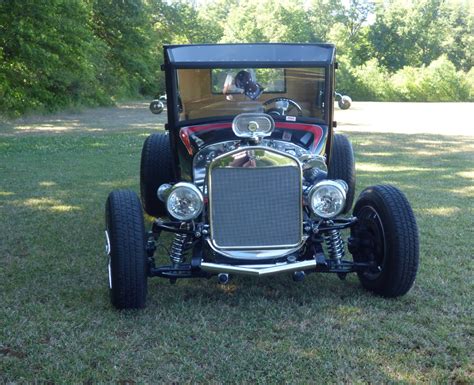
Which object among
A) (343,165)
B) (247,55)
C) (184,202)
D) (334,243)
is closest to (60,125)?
(343,165)

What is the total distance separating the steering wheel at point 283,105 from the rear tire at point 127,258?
1.89 metres

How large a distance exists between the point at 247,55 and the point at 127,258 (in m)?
2.17

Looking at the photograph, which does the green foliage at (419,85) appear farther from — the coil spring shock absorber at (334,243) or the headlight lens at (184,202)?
the headlight lens at (184,202)

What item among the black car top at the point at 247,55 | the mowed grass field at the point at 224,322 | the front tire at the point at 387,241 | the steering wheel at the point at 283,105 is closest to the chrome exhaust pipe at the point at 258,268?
the mowed grass field at the point at 224,322

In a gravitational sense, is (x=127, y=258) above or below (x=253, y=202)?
below

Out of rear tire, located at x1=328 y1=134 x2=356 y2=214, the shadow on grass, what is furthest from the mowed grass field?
the shadow on grass

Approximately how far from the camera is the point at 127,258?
12.5 feet

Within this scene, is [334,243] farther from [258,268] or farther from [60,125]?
[60,125]

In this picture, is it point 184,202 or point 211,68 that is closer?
point 184,202

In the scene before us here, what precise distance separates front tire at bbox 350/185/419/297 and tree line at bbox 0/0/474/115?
17.6 m

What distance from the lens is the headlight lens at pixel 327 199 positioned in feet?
13.3

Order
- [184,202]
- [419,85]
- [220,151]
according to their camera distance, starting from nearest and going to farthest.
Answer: [184,202], [220,151], [419,85]

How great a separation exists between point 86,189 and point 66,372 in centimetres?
543

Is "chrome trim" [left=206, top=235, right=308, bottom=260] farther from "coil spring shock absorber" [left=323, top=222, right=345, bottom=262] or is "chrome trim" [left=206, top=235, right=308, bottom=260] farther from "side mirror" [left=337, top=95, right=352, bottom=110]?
"side mirror" [left=337, top=95, right=352, bottom=110]
